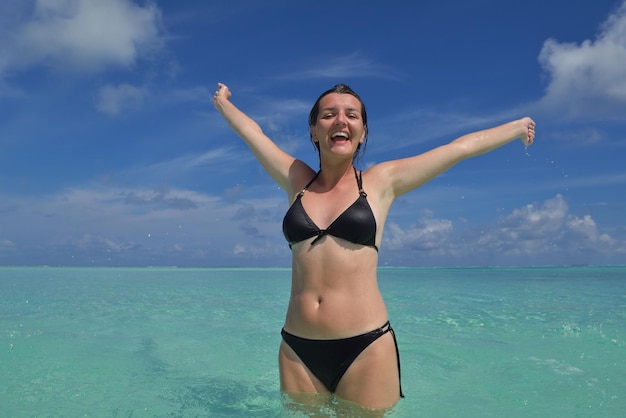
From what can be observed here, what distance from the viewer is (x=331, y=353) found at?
2805mm

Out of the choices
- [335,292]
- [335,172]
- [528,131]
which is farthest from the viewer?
[528,131]

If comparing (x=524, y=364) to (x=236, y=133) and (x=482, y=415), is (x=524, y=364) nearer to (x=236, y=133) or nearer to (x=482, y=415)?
(x=482, y=415)

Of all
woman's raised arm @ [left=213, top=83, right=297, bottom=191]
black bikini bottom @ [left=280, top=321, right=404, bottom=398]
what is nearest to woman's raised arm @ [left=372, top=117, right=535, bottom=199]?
woman's raised arm @ [left=213, top=83, right=297, bottom=191]

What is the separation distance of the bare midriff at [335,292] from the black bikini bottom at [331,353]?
0.03 meters

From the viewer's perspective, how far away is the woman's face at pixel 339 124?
304 centimetres

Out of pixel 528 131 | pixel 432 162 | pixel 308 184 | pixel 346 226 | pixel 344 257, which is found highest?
pixel 528 131

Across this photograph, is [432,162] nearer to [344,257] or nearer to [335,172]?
[335,172]

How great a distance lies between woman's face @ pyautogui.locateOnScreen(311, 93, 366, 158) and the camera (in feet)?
9.99

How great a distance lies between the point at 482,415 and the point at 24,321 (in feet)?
26.9

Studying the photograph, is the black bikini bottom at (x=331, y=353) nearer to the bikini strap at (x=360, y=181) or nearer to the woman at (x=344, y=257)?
the woman at (x=344, y=257)

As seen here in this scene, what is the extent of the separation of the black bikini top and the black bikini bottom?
512 mm

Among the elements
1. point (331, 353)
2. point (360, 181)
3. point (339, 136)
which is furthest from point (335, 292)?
point (339, 136)

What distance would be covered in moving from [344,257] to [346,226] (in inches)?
6.6

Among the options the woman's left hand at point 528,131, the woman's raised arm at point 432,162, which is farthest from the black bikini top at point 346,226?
the woman's left hand at point 528,131
